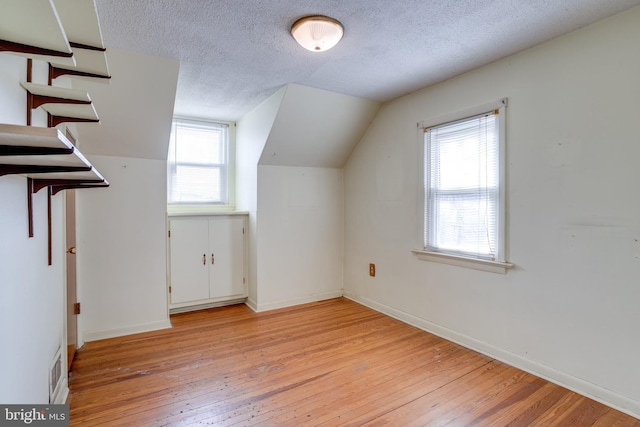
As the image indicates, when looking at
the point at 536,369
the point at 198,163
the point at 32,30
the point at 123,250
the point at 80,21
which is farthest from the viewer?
the point at 198,163

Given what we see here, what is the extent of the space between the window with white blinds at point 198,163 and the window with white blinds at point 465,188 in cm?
260

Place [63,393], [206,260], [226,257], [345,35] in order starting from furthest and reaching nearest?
[226,257]
[206,260]
[345,35]
[63,393]

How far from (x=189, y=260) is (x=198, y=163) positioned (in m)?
1.26

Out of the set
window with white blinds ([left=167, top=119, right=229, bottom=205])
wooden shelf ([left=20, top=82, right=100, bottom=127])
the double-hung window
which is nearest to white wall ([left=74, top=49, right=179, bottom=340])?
window with white blinds ([left=167, top=119, right=229, bottom=205])

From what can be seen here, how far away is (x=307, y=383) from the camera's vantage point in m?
2.26

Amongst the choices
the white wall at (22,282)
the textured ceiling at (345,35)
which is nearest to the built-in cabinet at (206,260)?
the textured ceiling at (345,35)

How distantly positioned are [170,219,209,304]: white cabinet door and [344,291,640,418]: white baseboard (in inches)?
87.1

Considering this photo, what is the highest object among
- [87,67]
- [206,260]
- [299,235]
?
[87,67]

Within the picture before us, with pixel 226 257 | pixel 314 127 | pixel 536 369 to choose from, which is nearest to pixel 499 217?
pixel 536 369

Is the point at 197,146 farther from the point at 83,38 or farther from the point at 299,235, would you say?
the point at 83,38

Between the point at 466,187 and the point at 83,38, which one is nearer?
the point at 83,38

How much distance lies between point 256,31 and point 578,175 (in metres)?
2.32

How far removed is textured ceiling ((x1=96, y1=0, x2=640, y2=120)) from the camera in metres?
1.88

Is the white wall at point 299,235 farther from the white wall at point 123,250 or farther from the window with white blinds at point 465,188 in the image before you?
the window with white blinds at point 465,188
